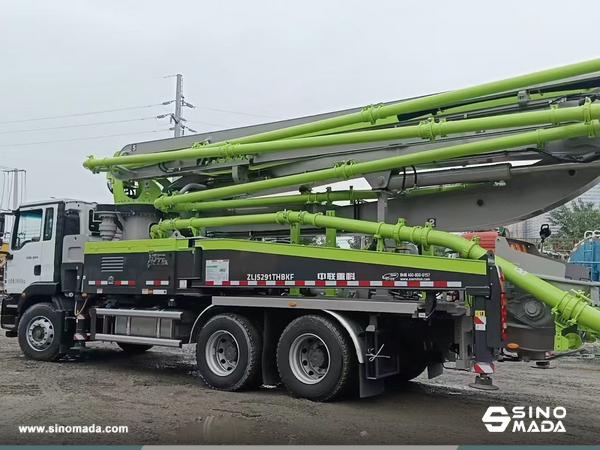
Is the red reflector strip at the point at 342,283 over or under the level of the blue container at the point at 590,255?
under

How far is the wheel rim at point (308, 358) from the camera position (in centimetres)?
750

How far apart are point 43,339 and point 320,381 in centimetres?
553

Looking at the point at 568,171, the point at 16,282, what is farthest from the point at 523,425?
the point at 16,282

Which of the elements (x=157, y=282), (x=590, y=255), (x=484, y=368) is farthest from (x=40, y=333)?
(x=590, y=255)

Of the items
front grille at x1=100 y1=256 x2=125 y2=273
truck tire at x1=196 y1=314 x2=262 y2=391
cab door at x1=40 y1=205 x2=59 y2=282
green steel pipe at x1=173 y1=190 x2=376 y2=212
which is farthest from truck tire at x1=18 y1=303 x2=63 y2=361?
green steel pipe at x1=173 y1=190 x2=376 y2=212

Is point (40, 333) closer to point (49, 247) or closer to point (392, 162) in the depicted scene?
point (49, 247)

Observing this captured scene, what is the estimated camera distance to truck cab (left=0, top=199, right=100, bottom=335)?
1057 centimetres

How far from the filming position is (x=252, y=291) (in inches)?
333

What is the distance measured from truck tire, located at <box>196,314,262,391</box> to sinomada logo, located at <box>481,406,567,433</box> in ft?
9.41

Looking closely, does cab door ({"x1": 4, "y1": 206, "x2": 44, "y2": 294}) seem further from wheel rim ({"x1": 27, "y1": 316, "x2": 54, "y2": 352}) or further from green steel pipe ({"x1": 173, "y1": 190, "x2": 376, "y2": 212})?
green steel pipe ({"x1": 173, "y1": 190, "x2": 376, "y2": 212})

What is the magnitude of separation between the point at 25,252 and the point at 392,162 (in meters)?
7.06

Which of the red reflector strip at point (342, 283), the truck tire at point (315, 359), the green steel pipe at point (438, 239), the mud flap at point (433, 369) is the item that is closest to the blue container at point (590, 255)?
the mud flap at point (433, 369)

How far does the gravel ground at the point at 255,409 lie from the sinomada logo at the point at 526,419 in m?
0.12

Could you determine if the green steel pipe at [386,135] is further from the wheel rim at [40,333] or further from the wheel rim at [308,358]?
the wheel rim at [40,333]
